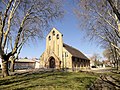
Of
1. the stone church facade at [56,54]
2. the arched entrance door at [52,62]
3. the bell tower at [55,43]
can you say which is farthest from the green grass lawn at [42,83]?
the arched entrance door at [52,62]

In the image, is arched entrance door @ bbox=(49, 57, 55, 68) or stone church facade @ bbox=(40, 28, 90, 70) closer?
stone church facade @ bbox=(40, 28, 90, 70)

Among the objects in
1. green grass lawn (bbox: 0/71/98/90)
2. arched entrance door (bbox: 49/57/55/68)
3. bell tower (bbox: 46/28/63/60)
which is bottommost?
green grass lawn (bbox: 0/71/98/90)

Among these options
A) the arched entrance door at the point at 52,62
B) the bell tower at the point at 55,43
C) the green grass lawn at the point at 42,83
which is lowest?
the green grass lawn at the point at 42,83

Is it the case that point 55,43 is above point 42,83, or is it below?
above

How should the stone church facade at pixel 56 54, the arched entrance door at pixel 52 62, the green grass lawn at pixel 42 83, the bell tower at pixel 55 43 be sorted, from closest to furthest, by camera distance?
1. the green grass lawn at pixel 42 83
2. the stone church facade at pixel 56 54
3. the bell tower at pixel 55 43
4. the arched entrance door at pixel 52 62

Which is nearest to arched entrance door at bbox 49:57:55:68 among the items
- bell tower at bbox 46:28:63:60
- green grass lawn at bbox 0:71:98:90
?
bell tower at bbox 46:28:63:60

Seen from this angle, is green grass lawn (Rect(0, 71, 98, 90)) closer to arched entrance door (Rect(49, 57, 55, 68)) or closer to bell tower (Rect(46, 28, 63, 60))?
bell tower (Rect(46, 28, 63, 60))

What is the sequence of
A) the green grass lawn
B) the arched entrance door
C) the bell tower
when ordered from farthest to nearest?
the arched entrance door
the bell tower
the green grass lawn

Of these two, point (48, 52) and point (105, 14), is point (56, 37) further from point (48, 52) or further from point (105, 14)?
point (105, 14)

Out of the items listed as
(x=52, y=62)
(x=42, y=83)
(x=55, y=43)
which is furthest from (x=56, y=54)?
(x=42, y=83)

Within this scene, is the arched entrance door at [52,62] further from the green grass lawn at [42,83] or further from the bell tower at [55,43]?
the green grass lawn at [42,83]

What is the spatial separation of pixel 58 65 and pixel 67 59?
339cm

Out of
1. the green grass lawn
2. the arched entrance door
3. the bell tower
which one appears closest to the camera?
the green grass lawn

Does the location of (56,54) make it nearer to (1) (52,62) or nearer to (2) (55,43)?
(1) (52,62)
